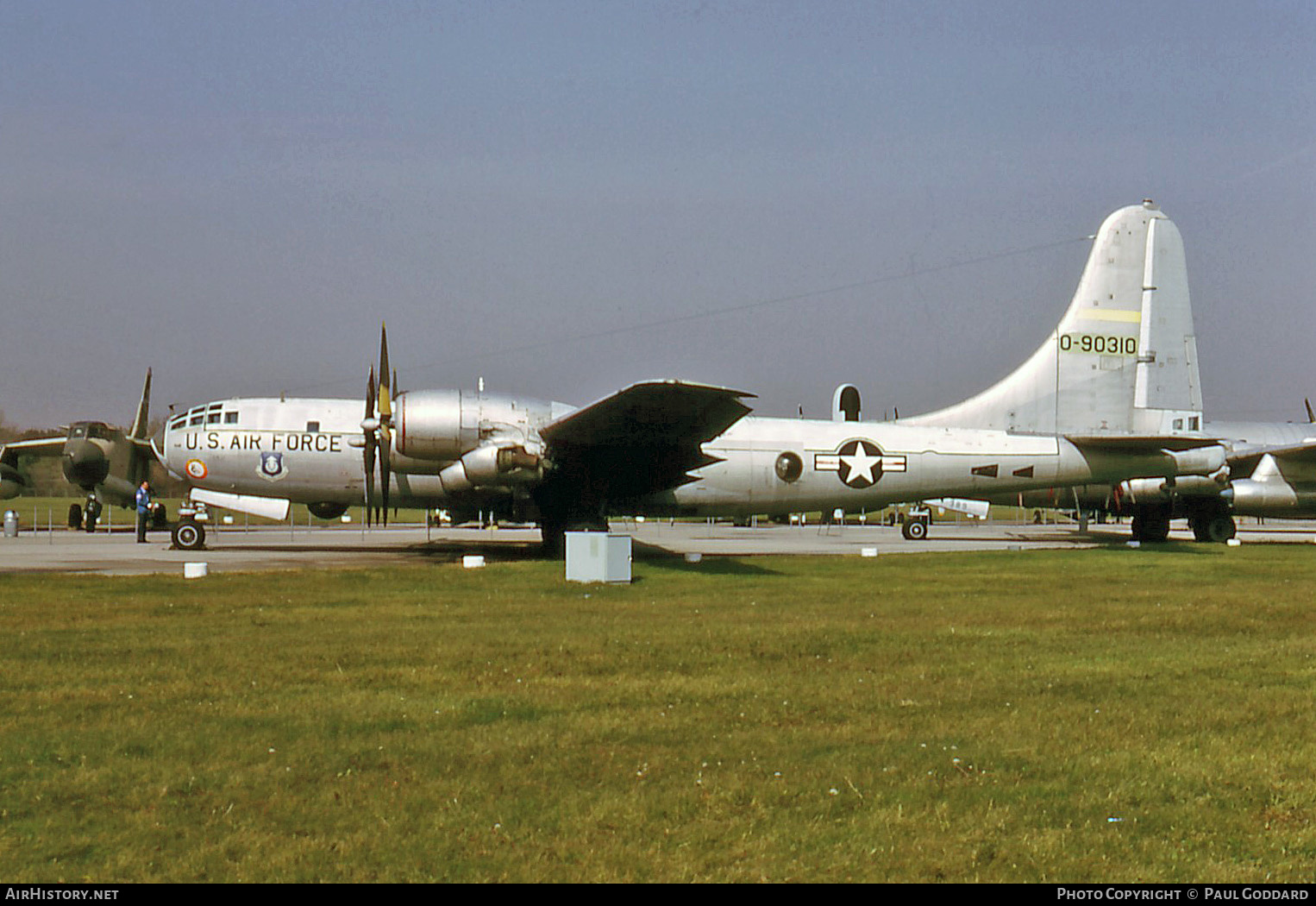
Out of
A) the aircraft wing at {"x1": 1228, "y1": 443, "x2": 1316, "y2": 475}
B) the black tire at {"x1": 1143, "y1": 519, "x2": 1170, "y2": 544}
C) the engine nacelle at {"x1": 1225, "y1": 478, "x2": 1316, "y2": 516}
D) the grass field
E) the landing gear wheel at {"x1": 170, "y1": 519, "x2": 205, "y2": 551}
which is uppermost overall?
the aircraft wing at {"x1": 1228, "y1": 443, "x2": 1316, "y2": 475}

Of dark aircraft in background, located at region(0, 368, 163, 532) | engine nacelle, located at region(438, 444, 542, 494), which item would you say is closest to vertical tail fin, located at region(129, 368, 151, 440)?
dark aircraft in background, located at region(0, 368, 163, 532)

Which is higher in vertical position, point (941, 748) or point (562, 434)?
point (562, 434)

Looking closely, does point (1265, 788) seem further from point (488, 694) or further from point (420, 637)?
point (420, 637)

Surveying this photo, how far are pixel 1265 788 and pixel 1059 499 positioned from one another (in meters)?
29.9

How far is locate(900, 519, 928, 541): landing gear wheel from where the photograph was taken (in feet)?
120

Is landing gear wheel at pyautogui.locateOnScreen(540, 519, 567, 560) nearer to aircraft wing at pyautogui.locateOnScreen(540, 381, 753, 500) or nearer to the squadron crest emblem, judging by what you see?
aircraft wing at pyautogui.locateOnScreen(540, 381, 753, 500)

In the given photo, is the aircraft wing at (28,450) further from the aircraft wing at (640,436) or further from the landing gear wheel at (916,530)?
the landing gear wheel at (916,530)

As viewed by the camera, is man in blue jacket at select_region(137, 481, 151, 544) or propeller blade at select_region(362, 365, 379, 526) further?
man in blue jacket at select_region(137, 481, 151, 544)

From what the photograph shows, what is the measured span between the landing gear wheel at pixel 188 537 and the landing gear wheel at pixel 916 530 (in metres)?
22.6

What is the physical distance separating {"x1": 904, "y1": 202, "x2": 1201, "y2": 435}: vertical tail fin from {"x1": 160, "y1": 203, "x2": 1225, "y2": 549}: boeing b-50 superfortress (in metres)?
0.04

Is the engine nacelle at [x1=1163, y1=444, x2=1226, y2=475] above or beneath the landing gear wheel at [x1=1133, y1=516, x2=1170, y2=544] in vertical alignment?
above

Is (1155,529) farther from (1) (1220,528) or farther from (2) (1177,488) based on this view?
(1) (1220,528)

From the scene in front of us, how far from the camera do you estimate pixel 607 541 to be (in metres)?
16.6
